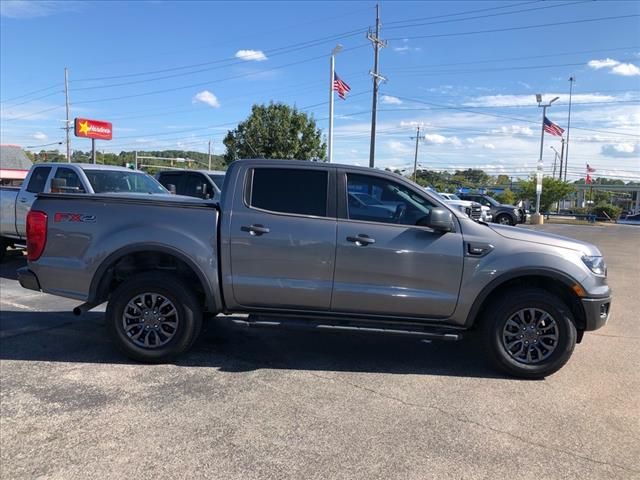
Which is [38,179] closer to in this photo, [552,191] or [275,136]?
[275,136]

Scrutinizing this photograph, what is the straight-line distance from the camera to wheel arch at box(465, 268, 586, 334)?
15.1 ft

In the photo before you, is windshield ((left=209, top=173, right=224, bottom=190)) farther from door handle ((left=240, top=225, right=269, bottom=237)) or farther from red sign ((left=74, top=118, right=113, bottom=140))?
red sign ((left=74, top=118, right=113, bottom=140))

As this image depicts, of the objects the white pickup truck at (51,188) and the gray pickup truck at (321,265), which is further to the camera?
the white pickup truck at (51,188)

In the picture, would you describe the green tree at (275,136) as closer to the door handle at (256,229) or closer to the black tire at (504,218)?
the black tire at (504,218)

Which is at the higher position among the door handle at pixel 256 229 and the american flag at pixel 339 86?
the american flag at pixel 339 86

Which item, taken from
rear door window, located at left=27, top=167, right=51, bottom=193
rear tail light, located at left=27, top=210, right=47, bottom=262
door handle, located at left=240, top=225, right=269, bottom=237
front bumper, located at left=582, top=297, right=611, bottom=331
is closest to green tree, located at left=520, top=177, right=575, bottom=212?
rear door window, located at left=27, top=167, right=51, bottom=193

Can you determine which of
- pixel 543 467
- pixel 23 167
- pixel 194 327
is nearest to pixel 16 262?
pixel 194 327

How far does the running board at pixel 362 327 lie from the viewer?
467cm

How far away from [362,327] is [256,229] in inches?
51.9

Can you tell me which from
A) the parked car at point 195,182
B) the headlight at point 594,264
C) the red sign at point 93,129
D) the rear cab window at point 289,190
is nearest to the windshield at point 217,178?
the parked car at point 195,182

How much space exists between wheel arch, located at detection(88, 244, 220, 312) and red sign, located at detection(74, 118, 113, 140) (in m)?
51.1

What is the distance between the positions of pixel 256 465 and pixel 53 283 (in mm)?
2988

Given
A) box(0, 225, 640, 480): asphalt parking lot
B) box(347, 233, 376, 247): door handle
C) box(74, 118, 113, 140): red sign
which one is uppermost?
box(74, 118, 113, 140): red sign

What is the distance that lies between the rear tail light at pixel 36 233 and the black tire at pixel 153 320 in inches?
34.3
